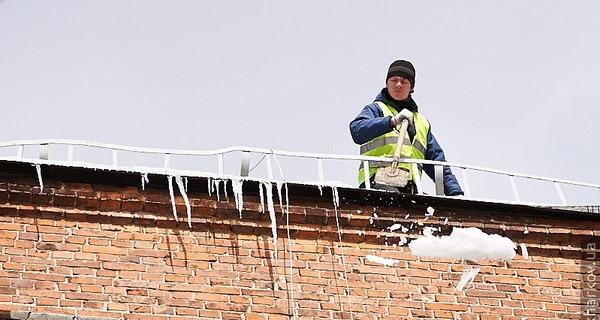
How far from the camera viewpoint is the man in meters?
9.40

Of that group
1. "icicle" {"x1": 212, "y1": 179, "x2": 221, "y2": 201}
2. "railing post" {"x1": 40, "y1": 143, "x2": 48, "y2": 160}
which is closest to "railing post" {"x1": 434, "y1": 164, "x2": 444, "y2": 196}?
"icicle" {"x1": 212, "y1": 179, "x2": 221, "y2": 201}

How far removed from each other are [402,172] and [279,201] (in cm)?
116

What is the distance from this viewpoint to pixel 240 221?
28.6 feet

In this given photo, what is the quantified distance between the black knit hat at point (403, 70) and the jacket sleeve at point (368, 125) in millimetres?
487

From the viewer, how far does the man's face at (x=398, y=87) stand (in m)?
10.0

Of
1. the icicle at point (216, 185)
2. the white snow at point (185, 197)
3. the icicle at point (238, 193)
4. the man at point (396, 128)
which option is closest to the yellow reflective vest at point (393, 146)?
the man at point (396, 128)

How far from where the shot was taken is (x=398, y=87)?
395 inches

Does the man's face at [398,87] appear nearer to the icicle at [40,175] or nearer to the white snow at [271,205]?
the white snow at [271,205]

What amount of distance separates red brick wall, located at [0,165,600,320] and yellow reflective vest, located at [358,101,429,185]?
0.52 m

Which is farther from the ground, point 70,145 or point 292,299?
point 70,145

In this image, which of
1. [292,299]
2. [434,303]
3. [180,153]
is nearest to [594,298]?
[434,303]

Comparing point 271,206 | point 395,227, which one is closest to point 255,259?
point 271,206

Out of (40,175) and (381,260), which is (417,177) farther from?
(40,175)

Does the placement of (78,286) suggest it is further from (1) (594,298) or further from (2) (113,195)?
(1) (594,298)
